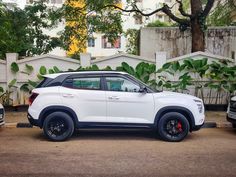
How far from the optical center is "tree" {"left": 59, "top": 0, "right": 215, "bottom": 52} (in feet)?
57.2

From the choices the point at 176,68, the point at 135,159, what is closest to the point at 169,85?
the point at 176,68

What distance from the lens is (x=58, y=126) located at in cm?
1017

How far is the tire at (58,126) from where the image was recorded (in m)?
10.1

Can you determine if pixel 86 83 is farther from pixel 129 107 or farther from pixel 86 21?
pixel 86 21

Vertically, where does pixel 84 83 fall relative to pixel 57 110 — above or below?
above

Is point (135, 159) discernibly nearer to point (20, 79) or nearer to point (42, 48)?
point (20, 79)

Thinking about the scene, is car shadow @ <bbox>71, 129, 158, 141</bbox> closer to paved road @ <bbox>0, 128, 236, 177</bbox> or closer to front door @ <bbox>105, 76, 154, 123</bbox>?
paved road @ <bbox>0, 128, 236, 177</bbox>

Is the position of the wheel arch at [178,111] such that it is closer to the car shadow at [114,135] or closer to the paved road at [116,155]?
the paved road at [116,155]

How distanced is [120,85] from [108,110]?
72 centimetres

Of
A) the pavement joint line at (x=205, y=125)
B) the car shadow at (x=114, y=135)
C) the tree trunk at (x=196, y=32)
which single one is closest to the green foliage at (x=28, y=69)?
the pavement joint line at (x=205, y=125)

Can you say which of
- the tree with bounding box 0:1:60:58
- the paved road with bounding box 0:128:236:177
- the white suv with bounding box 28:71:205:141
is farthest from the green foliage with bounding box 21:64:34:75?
the tree with bounding box 0:1:60:58

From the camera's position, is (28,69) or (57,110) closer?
(57,110)

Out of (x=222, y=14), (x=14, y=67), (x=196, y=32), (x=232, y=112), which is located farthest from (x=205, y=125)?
(x=222, y=14)

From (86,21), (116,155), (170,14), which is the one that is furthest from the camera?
(86,21)
